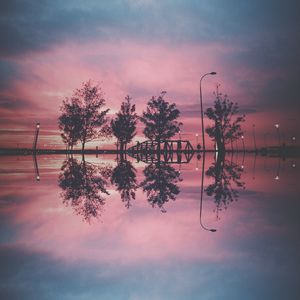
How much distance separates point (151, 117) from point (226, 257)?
67.1 metres

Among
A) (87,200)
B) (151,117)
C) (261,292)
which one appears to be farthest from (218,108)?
(261,292)

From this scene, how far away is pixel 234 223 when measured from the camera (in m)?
5.66

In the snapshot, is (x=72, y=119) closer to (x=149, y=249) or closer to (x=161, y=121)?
(x=161, y=121)

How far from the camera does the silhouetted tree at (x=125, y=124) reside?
7131 cm

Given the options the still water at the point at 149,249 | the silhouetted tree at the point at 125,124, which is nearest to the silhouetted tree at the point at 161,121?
the silhouetted tree at the point at 125,124

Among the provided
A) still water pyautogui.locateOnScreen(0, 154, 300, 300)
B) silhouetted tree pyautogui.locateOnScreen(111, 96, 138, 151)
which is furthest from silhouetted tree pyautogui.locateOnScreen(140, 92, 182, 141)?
still water pyautogui.locateOnScreen(0, 154, 300, 300)

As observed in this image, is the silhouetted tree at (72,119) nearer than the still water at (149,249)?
No

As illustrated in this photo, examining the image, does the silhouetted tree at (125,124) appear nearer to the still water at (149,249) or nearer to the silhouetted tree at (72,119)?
the silhouetted tree at (72,119)

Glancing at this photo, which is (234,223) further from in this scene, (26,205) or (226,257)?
(26,205)

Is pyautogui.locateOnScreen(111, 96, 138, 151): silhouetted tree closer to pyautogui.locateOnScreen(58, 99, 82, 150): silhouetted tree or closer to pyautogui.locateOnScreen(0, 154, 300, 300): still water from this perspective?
pyautogui.locateOnScreen(58, 99, 82, 150): silhouetted tree

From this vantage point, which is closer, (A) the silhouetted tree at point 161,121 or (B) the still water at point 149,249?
(B) the still water at point 149,249

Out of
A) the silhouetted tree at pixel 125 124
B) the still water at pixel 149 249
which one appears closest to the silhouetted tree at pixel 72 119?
the silhouetted tree at pixel 125 124

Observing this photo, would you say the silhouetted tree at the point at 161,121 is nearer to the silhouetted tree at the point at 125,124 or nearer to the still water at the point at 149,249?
the silhouetted tree at the point at 125,124

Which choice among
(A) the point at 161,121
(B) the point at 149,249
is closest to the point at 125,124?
(A) the point at 161,121
